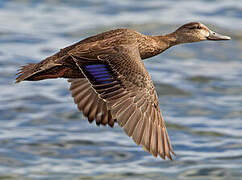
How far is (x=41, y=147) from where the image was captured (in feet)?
37.7

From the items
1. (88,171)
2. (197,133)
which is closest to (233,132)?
(197,133)

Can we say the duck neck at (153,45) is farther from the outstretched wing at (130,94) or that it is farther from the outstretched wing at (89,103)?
the outstretched wing at (89,103)

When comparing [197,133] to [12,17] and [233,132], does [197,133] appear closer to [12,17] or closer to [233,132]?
[233,132]

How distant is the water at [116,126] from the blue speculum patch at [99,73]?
331cm

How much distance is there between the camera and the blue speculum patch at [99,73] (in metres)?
7.46

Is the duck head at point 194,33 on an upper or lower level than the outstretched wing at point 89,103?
upper

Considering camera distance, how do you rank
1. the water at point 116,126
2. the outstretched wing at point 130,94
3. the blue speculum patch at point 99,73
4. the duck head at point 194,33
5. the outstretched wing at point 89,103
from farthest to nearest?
the water at point 116,126 → the duck head at point 194,33 → the outstretched wing at point 89,103 → the blue speculum patch at point 99,73 → the outstretched wing at point 130,94

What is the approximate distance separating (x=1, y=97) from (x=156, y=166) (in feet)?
12.0

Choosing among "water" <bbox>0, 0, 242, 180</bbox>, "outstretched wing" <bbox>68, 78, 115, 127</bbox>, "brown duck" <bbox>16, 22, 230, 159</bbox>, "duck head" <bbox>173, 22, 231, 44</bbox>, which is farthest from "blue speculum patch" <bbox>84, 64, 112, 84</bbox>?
"water" <bbox>0, 0, 242, 180</bbox>

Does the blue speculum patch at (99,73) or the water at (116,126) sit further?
the water at (116,126)

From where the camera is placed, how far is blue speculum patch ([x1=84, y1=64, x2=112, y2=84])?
746 centimetres

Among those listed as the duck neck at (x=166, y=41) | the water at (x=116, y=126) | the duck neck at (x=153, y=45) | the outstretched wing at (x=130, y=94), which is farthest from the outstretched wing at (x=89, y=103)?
the water at (x=116, y=126)

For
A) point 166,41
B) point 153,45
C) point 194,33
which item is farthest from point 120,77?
point 194,33

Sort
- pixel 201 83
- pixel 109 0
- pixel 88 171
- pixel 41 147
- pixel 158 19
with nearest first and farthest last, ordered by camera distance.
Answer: pixel 88 171
pixel 41 147
pixel 201 83
pixel 158 19
pixel 109 0
